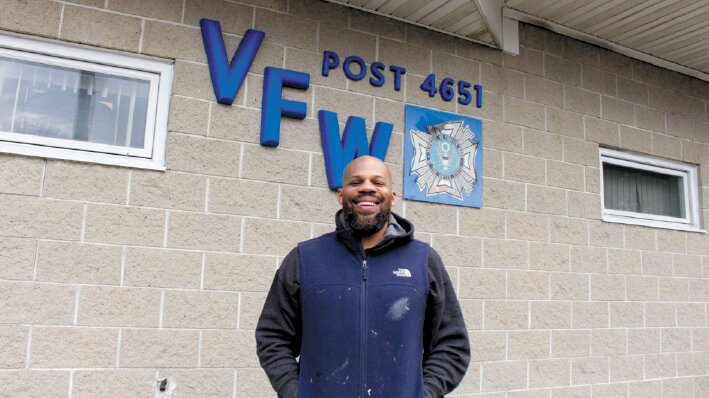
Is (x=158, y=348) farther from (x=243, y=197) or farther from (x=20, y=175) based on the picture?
(x=20, y=175)

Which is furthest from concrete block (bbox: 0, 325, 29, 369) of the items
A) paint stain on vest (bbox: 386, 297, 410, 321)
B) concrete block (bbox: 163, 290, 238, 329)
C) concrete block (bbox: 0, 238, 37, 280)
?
paint stain on vest (bbox: 386, 297, 410, 321)

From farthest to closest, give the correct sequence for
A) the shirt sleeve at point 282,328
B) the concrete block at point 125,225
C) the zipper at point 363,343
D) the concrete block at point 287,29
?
the concrete block at point 287,29 → the concrete block at point 125,225 → the shirt sleeve at point 282,328 → the zipper at point 363,343

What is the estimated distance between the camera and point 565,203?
416 centimetres

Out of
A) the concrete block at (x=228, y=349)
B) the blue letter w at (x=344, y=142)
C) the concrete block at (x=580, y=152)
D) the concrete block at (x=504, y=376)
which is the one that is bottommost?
the concrete block at (x=504, y=376)

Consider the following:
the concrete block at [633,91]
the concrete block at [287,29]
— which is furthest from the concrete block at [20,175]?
the concrete block at [633,91]

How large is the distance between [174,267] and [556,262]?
8.52 feet

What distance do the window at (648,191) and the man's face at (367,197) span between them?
295cm

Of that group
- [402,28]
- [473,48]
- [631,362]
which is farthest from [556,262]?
[402,28]

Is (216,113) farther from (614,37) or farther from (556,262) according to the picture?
(614,37)

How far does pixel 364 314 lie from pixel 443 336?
0.33 metres

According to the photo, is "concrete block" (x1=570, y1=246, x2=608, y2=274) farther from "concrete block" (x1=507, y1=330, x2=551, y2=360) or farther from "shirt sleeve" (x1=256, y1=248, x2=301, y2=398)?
"shirt sleeve" (x1=256, y1=248, x2=301, y2=398)

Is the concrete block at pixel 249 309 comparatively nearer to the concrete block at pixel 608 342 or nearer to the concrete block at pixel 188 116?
the concrete block at pixel 188 116

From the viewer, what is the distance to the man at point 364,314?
179 centimetres

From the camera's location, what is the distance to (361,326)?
1.80 meters
